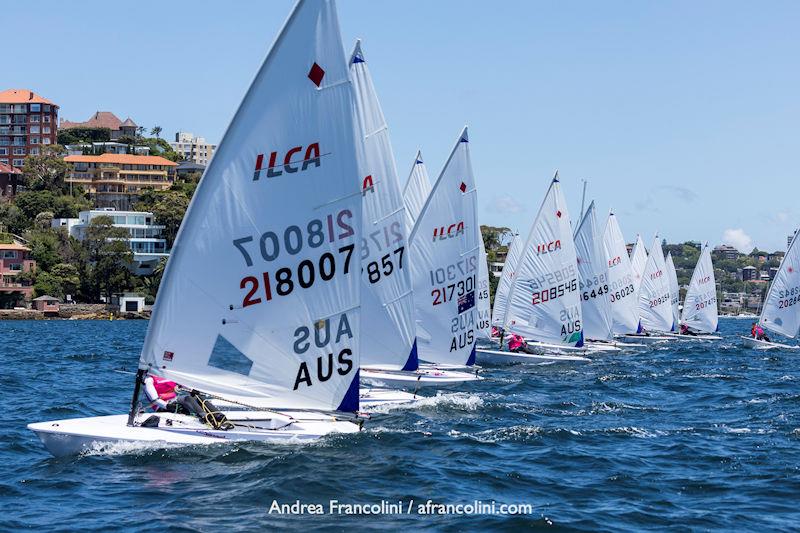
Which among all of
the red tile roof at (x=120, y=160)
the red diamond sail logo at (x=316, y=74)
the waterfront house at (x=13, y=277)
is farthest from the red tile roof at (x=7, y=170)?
the red diamond sail logo at (x=316, y=74)

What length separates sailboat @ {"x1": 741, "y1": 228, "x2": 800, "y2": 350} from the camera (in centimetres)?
5341

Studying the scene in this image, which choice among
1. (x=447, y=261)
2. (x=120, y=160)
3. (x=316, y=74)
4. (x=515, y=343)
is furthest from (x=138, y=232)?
(x=316, y=74)

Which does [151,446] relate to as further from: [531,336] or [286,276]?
[531,336]

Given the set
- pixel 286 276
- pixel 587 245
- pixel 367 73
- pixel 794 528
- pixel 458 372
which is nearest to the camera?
pixel 794 528

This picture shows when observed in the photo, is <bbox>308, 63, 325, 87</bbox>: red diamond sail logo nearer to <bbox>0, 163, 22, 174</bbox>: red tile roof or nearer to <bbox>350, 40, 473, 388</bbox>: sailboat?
<bbox>350, 40, 473, 388</bbox>: sailboat

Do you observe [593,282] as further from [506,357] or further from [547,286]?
[506,357]

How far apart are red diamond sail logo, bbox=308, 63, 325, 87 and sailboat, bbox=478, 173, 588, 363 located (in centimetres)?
2321

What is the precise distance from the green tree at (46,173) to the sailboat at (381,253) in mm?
126668

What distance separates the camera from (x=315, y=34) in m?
17.7

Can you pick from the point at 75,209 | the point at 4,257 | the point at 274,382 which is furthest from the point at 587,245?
the point at 75,209

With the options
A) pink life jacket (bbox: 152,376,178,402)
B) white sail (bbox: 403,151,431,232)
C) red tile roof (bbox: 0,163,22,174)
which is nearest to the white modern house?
red tile roof (bbox: 0,163,22,174)

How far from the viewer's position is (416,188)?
3575cm

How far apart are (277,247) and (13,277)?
3702 inches

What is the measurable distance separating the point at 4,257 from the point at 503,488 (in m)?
97.0
